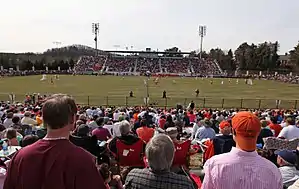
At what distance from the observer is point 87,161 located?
235cm

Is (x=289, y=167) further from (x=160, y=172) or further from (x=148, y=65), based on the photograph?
(x=148, y=65)

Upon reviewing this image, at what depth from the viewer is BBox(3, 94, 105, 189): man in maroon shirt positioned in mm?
2320

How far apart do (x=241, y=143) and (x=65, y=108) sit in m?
1.62

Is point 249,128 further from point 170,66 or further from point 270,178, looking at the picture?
point 170,66

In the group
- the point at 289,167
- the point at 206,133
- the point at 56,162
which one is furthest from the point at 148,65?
the point at 56,162

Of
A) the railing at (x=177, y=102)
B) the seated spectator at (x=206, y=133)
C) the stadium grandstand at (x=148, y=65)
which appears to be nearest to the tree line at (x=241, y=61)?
the stadium grandstand at (x=148, y=65)

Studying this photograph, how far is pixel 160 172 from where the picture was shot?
299cm

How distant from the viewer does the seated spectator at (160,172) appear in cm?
296

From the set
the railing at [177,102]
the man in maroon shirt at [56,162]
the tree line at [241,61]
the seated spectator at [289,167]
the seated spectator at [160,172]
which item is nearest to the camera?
the man in maroon shirt at [56,162]

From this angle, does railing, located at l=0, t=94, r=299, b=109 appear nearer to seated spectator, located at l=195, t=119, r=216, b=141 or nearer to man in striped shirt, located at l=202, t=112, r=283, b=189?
seated spectator, located at l=195, t=119, r=216, b=141

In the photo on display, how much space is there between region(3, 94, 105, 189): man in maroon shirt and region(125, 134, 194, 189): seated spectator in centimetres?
69

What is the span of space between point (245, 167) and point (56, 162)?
5.46 ft

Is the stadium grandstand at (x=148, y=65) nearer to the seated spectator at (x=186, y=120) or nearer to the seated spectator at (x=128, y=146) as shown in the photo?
the seated spectator at (x=186, y=120)

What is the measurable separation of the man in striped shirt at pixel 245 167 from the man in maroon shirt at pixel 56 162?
1.21 metres
